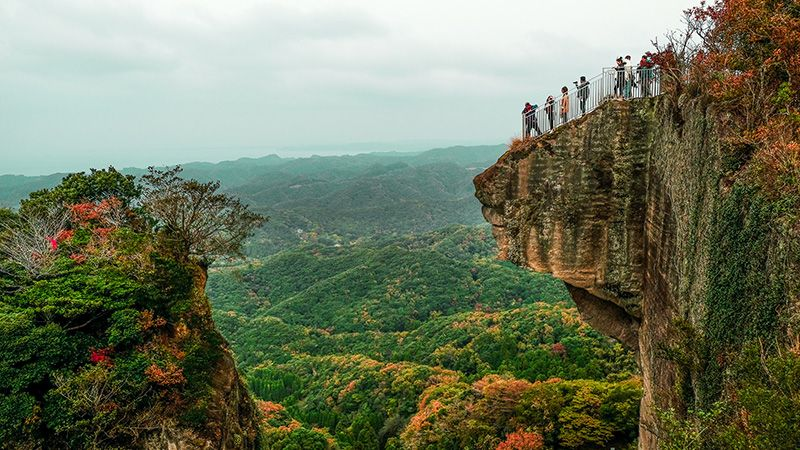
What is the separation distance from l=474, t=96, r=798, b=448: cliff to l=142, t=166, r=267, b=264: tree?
37.4 feet

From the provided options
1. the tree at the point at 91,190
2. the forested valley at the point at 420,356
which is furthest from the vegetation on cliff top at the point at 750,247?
the tree at the point at 91,190

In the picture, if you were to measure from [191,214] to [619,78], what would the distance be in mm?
16926

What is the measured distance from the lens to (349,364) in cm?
4853

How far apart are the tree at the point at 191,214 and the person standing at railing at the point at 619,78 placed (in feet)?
51.6

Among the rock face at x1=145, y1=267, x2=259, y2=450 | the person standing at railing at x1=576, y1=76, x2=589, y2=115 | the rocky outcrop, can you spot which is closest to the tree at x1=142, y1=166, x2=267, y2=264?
the rock face at x1=145, y1=267, x2=259, y2=450

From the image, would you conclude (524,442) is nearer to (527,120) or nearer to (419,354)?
(527,120)

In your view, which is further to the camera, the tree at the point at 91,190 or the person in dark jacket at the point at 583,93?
the tree at the point at 91,190

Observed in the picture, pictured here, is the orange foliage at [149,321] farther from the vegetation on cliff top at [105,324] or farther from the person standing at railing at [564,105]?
the person standing at railing at [564,105]

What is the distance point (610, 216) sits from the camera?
14.9 meters

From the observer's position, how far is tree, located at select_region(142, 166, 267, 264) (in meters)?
20.6

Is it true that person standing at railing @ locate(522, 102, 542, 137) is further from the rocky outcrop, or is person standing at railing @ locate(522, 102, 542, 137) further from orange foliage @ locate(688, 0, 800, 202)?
orange foliage @ locate(688, 0, 800, 202)

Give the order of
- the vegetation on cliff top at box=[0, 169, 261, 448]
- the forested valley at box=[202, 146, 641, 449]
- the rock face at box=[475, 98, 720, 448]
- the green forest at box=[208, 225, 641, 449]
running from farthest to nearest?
the green forest at box=[208, 225, 641, 449] < the forested valley at box=[202, 146, 641, 449] < the vegetation on cliff top at box=[0, 169, 261, 448] < the rock face at box=[475, 98, 720, 448]

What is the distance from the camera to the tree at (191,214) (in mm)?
20594

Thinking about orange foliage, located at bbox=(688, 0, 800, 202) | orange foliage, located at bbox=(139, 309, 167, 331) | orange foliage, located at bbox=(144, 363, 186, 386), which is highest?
orange foliage, located at bbox=(688, 0, 800, 202)
